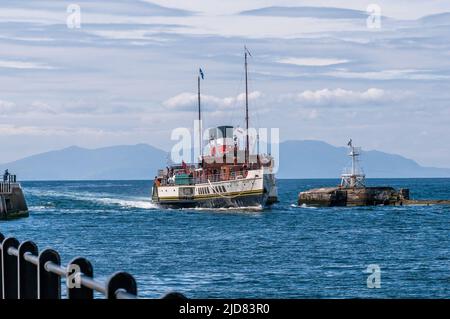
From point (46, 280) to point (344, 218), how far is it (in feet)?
296

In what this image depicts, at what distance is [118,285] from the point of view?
6.17 meters

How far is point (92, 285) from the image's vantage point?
21.5ft

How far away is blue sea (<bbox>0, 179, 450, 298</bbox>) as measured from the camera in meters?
39.5

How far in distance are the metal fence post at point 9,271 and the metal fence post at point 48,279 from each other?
134cm

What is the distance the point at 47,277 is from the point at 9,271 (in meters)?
1.57

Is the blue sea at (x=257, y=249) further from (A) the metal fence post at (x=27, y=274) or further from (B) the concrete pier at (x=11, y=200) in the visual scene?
(A) the metal fence post at (x=27, y=274)

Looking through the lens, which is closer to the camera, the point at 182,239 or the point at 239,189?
the point at 182,239

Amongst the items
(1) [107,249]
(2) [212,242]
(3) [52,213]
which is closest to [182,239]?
(2) [212,242]

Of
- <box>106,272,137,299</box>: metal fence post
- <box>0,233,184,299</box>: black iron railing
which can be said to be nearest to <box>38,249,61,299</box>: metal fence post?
<box>0,233,184,299</box>: black iron railing
